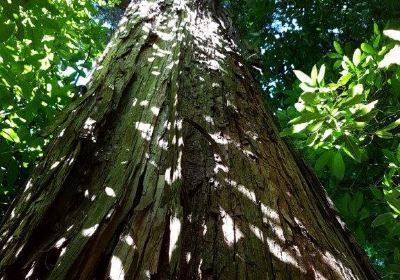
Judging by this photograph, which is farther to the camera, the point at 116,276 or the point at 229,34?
the point at 229,34

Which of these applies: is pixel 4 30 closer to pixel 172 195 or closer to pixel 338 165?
pixel 172 195

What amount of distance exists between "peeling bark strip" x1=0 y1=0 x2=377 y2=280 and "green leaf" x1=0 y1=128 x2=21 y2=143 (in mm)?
797

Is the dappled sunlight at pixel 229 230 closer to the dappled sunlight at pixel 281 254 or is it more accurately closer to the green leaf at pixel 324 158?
the dappled sunlight at pixel 281 254

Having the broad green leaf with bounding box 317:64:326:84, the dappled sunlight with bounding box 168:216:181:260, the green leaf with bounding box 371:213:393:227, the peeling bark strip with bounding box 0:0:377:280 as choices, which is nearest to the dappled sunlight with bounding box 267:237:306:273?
the peeling bark strip with bounding box 0:0:377:280

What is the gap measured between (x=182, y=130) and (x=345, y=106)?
2.85 ft

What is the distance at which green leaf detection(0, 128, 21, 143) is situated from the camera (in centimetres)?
228

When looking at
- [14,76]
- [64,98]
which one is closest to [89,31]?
[64,98]

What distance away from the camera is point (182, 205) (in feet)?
3.46

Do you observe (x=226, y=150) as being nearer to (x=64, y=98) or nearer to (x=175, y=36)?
(x=175, y=36)

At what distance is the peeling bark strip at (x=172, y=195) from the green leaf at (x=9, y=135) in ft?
2.61

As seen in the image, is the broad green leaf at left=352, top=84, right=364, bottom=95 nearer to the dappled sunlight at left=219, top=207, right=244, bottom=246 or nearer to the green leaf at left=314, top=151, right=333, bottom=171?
the green leaf at left=314, top=151, right=333, bottom=171

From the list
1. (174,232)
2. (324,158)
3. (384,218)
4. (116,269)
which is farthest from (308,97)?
(116,269)

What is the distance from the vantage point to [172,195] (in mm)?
1034

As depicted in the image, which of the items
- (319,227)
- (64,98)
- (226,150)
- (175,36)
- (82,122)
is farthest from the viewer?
(64,98)
